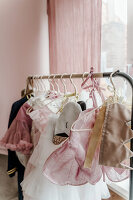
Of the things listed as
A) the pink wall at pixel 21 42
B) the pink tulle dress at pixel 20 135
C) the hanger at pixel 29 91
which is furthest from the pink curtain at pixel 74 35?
the pink tulle dress at pixel 20 135

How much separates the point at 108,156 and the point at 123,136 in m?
0.06

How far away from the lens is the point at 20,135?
88 centimetres

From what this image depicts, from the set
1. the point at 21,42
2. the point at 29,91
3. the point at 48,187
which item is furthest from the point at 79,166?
the point at 21,42

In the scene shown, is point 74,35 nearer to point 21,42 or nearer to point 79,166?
point 21,42

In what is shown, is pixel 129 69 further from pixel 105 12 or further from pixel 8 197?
pixel 8 197

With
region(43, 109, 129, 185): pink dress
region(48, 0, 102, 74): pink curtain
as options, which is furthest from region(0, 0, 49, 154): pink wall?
region(43, 109, 129, 185): pink dress

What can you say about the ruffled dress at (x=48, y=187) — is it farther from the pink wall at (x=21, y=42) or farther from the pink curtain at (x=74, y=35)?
the pink wall at (x=21, y=42)

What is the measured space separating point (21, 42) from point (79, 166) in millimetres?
1505

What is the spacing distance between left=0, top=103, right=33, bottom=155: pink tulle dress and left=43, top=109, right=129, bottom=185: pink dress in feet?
0.99

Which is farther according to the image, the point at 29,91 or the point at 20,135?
the point at 29,91

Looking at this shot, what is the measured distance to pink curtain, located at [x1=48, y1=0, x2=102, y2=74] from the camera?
1.13 metres

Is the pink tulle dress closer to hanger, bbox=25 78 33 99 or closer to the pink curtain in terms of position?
hanger, bbox=25 78 33 99

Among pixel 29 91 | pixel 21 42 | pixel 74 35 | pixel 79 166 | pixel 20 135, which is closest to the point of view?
pixel 79 166

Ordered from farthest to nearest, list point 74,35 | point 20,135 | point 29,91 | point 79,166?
point 74,35, point 29,91, point 20,135, point 79,166
